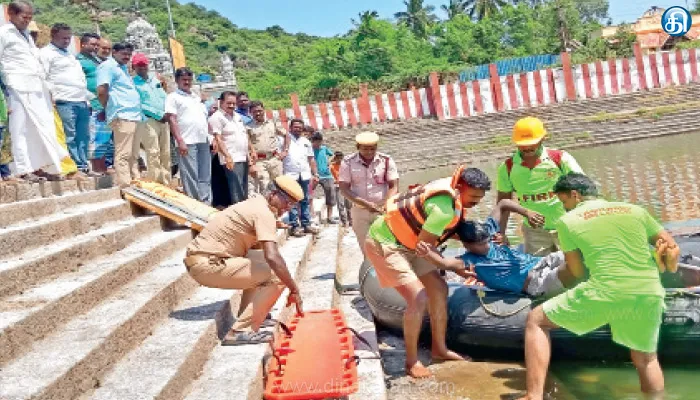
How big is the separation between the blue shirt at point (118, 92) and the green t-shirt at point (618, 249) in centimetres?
483

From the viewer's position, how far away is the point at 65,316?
405cm

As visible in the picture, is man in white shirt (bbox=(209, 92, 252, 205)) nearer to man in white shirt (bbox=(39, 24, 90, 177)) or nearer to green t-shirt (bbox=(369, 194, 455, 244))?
man in white shirt (bbox=(39, 24, 90, 177))

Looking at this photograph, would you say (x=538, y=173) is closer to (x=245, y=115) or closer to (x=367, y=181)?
(x=367, y=181)

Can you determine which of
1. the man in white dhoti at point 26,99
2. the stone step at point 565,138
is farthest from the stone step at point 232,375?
the stone step at point 565,138

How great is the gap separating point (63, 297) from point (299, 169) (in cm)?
503

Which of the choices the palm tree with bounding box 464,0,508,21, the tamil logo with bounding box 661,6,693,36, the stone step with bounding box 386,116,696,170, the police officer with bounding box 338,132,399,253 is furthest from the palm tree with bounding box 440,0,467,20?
the police officer with bounding box 338,132,399,253

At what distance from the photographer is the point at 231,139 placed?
26.4 ft

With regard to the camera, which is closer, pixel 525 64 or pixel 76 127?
pixel 76 127

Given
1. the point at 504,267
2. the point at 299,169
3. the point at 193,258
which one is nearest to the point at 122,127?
the point at 299,169

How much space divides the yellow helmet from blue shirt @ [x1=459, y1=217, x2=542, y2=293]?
89 centimetres

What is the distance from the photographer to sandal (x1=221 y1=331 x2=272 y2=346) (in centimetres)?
453

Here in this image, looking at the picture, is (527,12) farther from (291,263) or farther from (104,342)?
(104,342)

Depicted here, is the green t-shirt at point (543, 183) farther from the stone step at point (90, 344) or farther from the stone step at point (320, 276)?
the stone step at point (90, 344)

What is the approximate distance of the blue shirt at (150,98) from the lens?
7363mm
